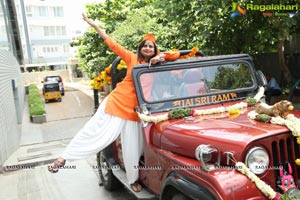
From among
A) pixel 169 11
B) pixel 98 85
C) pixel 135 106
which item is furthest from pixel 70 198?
pixel 169 11

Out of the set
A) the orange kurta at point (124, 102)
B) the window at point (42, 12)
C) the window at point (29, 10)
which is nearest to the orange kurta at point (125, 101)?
the orange kurta at point (124, 102)

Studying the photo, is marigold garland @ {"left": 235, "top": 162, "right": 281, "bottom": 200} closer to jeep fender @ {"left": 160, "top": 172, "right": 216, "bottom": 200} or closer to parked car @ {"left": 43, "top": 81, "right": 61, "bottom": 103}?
jeep fender @ {"left": 160, "top": 172, "right": 216, "bottom": 200}

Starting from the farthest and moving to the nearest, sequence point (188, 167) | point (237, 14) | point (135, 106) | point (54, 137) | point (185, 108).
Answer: point (54, 137)
point (237, 14)
point (135, 106)
point (185, 108)
point (188, 167)

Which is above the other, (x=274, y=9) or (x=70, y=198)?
(x=274, y=9)

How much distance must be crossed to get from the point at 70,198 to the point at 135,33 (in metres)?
10.3

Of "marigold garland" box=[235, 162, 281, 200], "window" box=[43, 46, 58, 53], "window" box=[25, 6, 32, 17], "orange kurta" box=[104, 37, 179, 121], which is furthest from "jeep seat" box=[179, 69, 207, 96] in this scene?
"window" box=[25, 6, 32, 17]

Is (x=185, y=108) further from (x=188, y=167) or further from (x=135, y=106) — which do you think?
(x=188, y=167)

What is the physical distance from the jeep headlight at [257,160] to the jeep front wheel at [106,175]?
2789mm

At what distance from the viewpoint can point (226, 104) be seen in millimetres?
3846

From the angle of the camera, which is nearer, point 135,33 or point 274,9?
point 274,9

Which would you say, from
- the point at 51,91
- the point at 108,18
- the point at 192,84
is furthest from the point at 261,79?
the point at 51,91

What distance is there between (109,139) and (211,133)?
155cm

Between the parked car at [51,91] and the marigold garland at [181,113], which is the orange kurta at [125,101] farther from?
the parked car at [51,91]

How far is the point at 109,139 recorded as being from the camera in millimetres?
3992
